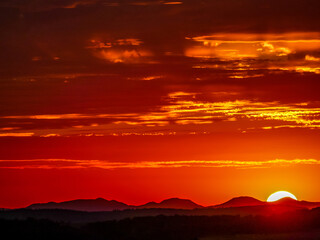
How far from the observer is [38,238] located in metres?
58.2

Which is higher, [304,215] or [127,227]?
[304,215]

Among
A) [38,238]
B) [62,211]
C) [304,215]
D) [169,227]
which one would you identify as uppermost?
[62,211]

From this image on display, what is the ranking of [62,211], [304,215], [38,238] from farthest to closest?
[62,211]
[304,215]
[38,238]

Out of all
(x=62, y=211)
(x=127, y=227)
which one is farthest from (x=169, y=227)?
(x=62, y=211)

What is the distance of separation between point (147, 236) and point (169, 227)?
5.22m

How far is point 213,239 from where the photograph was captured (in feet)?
211

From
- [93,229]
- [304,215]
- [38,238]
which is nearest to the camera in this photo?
[38,238]

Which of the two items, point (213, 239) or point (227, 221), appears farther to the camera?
point (227, 221)

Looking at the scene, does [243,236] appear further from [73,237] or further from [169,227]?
[73,237]

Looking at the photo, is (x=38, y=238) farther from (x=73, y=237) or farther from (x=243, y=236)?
(x=243, y=236)

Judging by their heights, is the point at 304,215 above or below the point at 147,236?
above

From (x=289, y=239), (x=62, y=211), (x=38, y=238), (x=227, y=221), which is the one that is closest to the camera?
(x=38, y=238)

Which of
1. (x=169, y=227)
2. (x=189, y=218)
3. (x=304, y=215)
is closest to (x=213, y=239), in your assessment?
(x=169, y=227)

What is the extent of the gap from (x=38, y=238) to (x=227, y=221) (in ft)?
86.2
